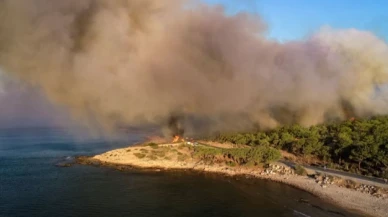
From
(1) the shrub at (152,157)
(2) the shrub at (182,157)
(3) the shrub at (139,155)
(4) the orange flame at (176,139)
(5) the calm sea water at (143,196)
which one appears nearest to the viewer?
(5) the calm sea water at (143,196)

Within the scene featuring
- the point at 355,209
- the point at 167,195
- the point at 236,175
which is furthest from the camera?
the point at 236,175

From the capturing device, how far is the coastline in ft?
78.4

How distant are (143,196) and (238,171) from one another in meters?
13.8

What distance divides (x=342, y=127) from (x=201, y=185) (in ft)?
88.4

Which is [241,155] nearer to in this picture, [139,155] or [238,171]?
[238,171]

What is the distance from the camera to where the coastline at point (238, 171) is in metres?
23.9

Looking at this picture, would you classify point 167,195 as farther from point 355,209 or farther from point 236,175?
point 355,209

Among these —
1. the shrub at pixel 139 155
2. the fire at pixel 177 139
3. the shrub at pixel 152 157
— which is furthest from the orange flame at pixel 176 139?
the shrub at pixel 152 157

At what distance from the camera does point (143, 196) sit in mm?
26922

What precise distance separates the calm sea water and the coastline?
1169 mm

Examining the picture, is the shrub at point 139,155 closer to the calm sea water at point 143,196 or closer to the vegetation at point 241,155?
the calm sea water at point 143,196

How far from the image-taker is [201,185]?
31328 mm

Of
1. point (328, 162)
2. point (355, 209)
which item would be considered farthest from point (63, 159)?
point (355, 209)

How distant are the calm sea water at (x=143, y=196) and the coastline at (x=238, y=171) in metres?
1.17
